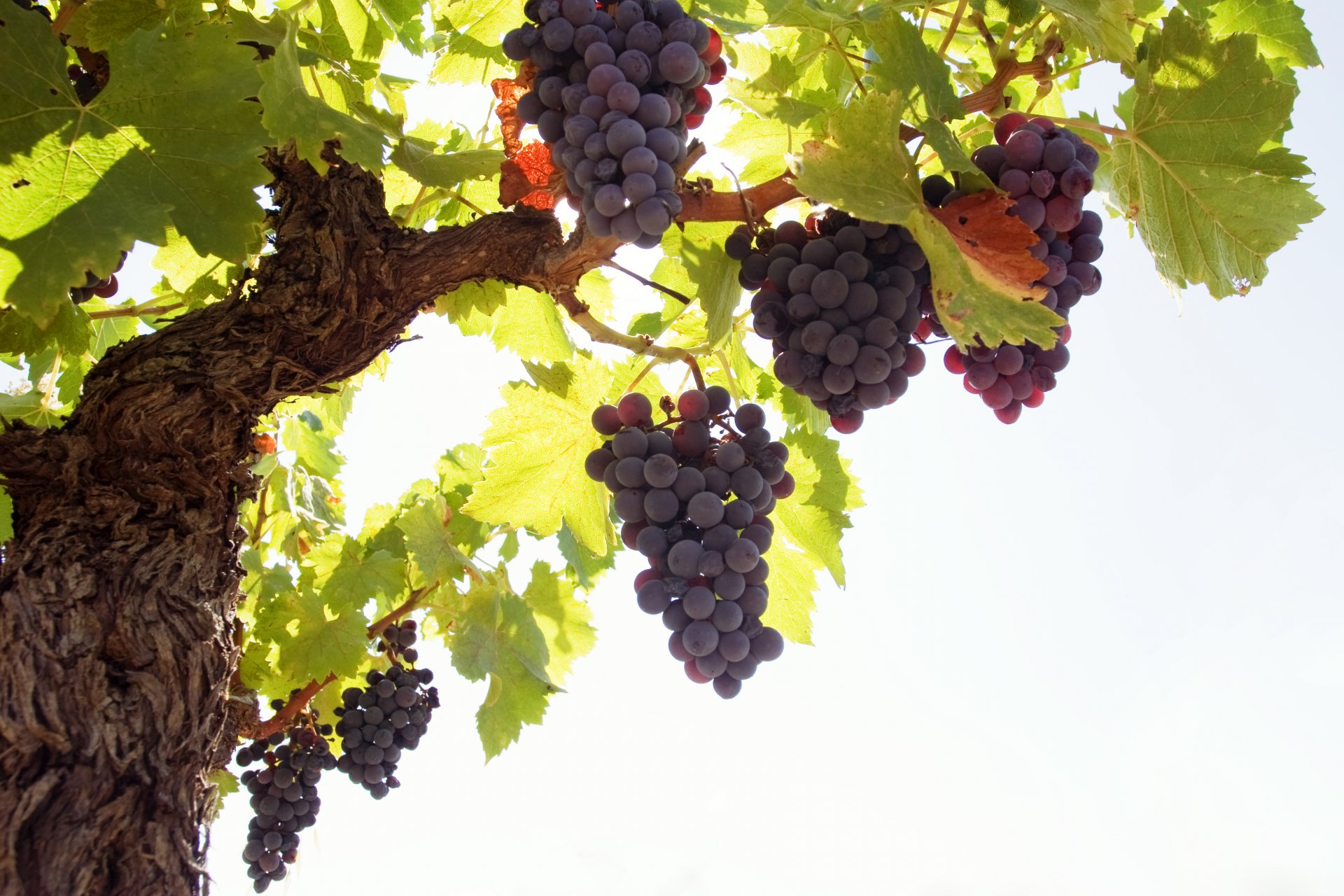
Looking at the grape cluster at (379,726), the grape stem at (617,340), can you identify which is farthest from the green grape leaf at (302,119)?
the grape cluster at (379,726)

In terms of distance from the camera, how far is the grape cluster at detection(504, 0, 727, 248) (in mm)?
1662

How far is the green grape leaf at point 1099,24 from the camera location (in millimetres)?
1872

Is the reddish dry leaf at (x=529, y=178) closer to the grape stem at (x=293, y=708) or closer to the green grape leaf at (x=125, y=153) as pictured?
the green grape leaf at (x=125, y=153)

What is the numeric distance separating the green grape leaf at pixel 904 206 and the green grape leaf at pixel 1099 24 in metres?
0.48

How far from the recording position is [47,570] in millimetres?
1723

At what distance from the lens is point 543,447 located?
2.44 meters

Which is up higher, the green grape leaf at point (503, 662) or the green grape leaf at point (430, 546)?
the green grape leaf at point (430, 546)

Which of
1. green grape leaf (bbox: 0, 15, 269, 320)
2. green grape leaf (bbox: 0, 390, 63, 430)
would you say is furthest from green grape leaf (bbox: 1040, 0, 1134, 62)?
green grape leaf (bbox: 0, 390, 63, 430)

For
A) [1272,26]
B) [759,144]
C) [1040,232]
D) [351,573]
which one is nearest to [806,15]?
[759,144]

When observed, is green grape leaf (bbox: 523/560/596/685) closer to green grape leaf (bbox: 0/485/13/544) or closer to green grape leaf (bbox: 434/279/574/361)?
green grape leaf (bbox: 434/279/574/361)

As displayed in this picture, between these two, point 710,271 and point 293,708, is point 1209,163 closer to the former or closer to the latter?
point 710,271

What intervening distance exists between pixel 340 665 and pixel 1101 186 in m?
2.72

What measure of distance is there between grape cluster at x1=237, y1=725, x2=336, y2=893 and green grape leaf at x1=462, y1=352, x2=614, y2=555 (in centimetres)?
155

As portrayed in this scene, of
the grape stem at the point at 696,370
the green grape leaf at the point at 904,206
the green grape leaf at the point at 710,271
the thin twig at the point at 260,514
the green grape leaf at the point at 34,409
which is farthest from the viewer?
the thin twig at the point at 260,514
